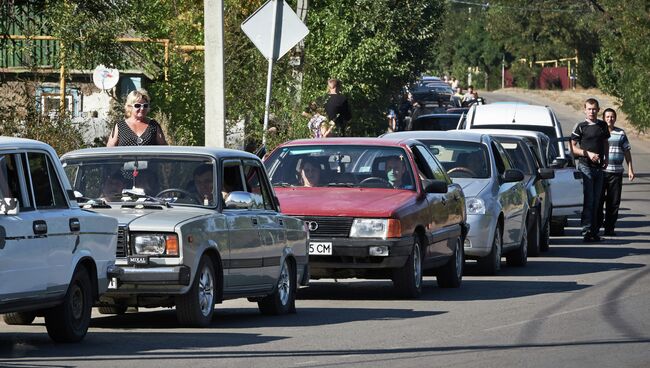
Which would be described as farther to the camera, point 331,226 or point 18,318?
point 331,226

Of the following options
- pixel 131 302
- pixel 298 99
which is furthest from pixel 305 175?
pixel 298 99

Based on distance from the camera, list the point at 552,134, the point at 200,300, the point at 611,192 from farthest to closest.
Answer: the point at 552,134 < the point at 611,192 < the point at 200,300

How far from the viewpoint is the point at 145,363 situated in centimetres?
1013

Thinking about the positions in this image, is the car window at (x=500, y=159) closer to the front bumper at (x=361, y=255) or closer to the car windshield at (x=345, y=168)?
the car windshield at (x=345, y=168)

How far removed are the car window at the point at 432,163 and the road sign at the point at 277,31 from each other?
3.38 m

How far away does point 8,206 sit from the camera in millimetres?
10062

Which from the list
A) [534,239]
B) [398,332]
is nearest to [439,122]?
[534,239]

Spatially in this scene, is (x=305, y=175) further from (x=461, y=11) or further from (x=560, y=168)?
(x=461, y=11)

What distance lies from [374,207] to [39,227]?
17.2 ft

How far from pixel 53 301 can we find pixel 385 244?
194 inches

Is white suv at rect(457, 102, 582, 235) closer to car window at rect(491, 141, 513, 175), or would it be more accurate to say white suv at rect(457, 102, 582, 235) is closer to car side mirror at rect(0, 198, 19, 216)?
car window at rect(491, 141, 513, 175)

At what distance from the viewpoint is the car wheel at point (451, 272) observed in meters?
Result: 16.9

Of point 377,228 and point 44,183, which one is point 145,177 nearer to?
point 44,183

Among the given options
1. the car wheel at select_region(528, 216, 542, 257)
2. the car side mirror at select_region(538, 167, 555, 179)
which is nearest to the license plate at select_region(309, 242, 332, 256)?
the car wheel at select_region(528, 216, 542, 257)
